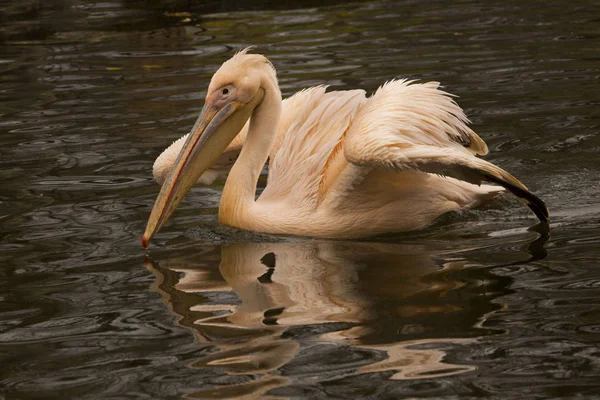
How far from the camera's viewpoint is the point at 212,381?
12.1ft

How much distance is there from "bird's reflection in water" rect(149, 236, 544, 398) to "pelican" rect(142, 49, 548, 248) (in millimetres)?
176

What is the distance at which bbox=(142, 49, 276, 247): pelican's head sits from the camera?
557cm

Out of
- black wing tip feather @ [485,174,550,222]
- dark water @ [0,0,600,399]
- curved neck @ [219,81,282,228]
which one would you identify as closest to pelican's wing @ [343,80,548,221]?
black wing tip feather @ [485,174,550,222]

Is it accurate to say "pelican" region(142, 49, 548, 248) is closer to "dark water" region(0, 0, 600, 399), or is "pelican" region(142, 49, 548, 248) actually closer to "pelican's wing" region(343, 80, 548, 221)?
"pelican's wing" region(343, 80, 548, 221)

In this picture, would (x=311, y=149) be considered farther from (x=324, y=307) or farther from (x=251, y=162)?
(x=324, y=307)

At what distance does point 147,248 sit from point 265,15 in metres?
7.84

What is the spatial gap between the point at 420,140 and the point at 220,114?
1043 mm

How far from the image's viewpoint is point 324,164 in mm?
5656

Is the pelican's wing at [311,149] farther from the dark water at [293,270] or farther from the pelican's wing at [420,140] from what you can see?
the dark water at [293,270]

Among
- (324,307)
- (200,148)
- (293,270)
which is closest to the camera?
(324,307)

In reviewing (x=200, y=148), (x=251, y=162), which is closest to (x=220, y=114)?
(x=200, y=148)

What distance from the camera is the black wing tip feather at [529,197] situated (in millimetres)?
4941

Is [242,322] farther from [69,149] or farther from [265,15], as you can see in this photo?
[265,15]

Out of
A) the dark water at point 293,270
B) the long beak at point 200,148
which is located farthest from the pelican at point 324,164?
the dark water at point 293,270
